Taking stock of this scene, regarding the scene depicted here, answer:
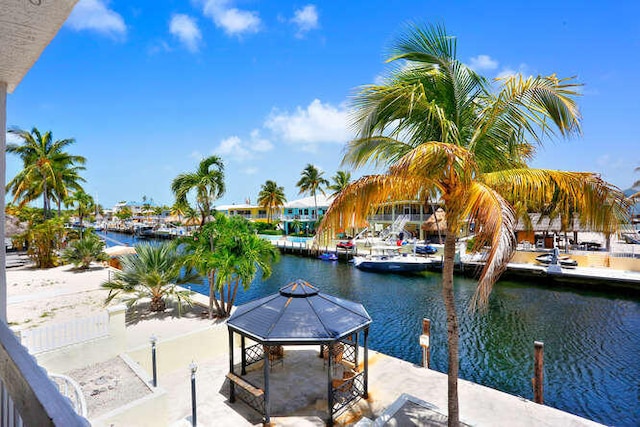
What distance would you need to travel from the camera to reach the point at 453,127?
6.12 meters

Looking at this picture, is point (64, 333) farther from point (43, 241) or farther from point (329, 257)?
point (329, 257)

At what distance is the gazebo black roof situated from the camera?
725 centimetres

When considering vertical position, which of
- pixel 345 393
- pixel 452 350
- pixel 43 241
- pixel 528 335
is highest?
pixel 43 241

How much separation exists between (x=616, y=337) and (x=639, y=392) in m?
5.36

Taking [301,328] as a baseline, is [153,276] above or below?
above

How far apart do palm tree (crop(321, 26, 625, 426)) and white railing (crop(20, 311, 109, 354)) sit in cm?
744

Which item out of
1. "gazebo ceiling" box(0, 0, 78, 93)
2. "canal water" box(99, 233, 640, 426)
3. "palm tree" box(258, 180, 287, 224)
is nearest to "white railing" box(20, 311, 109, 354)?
"gazebo ceiling" box(0, 0, 78, 93)

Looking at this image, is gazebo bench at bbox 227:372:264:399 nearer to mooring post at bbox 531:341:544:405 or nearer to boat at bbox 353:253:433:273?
mooring post at bbox 531:341:544:405

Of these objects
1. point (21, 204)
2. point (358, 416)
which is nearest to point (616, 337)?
point (358, 416)

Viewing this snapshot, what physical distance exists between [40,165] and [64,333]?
82.0ft

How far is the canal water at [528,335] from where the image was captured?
10609 mm

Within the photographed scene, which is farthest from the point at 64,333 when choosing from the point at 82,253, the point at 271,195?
the point at 271,195

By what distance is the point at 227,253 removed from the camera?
37.8 feet

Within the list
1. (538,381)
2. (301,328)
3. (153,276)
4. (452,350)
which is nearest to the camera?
(452,350)
